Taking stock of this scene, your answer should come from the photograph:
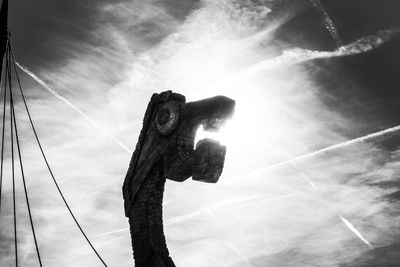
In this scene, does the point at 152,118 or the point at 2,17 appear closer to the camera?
the point at 152,118

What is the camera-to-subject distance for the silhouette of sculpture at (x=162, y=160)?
5.62 metres

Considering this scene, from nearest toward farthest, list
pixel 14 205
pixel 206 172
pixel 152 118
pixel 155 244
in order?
pixel 206 172 < pixel 155 244 < pixel 152 118 < pixel 14 205

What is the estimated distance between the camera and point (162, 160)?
6.39 meters

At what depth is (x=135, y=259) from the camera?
21.2 feet

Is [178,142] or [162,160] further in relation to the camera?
[162,160]

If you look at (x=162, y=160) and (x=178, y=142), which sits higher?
(x=178, y=142)

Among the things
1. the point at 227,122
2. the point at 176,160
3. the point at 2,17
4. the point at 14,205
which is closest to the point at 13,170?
the point at 14,205

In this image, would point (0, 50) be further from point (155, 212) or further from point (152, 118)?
point (155, 212)

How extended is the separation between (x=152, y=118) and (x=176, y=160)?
1246 millimetres

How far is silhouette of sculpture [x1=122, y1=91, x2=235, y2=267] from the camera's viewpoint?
562 centimetres

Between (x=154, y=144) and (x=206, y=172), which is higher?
(x=154, y=144)

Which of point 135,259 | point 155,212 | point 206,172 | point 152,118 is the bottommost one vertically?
point 135,259

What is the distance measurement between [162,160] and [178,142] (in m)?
0.67

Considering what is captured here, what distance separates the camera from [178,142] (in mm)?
5895
